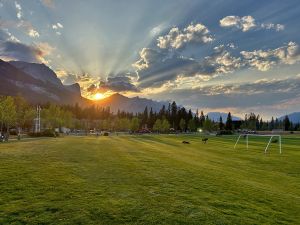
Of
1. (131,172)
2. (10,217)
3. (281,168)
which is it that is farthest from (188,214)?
(281,168)

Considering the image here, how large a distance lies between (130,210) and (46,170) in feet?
34.2

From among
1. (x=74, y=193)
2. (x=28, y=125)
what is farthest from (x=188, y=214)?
(x=28, y=125)

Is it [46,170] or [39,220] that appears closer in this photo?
[39,220]

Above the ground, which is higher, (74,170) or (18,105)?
(18,105)

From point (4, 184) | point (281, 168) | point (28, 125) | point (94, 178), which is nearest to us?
point (4, 184)

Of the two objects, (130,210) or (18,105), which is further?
(18,105)

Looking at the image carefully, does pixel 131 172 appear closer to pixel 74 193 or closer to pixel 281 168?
pixel 74 193

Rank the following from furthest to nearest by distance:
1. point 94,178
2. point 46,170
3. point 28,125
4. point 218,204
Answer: point 28,125, point 46,170, point 94,178, point 218,204

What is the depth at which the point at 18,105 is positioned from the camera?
119m

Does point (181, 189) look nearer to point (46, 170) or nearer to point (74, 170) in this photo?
point (74, 170)

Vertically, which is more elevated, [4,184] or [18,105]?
[18,105]

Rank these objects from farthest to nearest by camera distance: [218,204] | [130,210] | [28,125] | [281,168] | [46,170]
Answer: [28,125] → [281,168] → [46,170] → [218,204] → [130,210]

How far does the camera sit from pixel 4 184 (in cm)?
1488

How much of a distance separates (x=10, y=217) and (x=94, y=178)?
24.0ft
